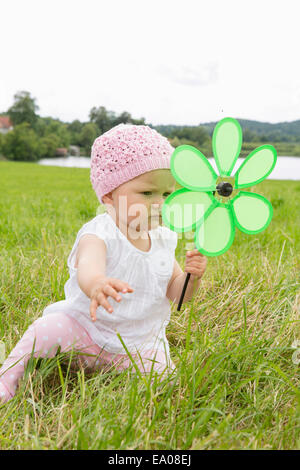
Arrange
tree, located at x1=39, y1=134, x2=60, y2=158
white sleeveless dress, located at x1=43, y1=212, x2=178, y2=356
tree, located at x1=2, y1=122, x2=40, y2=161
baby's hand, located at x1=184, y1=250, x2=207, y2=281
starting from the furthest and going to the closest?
1. tree, located at x1=2, y1=122, x2=40, y2=161
2. tree, located at x1=39, y1=134, x2=60, y2=158
3. white sleeveless dress, located at x1=43, y1=212, x2=178, y2=356
4. baby's hand, located at x1=184, y1=250, x2=207, y2=281

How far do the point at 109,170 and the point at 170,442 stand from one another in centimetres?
82

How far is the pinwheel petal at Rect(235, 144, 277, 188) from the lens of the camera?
1263 mm

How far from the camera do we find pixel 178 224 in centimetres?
122

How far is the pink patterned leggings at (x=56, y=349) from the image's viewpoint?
1.39 m

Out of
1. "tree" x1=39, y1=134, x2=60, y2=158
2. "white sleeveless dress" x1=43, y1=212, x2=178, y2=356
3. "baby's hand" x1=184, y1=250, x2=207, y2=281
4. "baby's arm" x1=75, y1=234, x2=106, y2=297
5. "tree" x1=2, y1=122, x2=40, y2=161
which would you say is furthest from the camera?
"tree" x1=2, y1=122, x2=40, y2=161

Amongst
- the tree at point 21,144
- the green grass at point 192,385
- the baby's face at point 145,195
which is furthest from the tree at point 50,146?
the baby's face at point 145,195

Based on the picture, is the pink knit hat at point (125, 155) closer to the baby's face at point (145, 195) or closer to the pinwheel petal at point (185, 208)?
the baby's face at point (145, 195)

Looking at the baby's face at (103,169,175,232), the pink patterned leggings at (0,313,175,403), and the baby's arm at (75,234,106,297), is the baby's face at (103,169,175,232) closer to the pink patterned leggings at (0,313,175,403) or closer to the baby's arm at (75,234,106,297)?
the baby's arm at (75,234,106,297)

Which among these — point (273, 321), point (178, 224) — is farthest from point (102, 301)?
point (273, 321)

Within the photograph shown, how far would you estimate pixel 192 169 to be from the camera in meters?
1.21

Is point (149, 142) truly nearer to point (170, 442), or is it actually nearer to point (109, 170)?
point (109, 170)

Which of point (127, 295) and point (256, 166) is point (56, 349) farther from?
point (256, 166)

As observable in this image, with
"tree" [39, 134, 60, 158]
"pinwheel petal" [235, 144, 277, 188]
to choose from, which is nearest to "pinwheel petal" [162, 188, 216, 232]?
"pinwheel petal" [235, 144, 277, 188]

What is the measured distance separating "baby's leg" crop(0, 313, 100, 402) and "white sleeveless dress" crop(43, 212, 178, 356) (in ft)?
0.13
